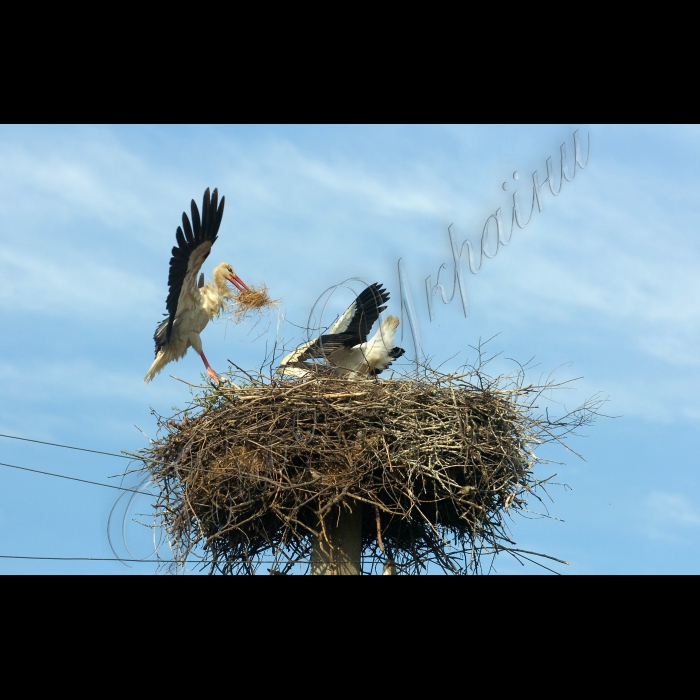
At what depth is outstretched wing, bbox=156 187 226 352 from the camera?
7516 mm

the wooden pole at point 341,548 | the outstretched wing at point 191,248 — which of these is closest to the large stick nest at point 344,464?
the wooden pole at point 341,548

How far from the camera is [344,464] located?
568cm

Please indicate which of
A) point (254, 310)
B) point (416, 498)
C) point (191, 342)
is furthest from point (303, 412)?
point (191, 342)

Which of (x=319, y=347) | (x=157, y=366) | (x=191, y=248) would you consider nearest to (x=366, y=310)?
(x=319, y=347)

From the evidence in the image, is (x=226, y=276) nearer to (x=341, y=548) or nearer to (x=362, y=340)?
(x=362, y=340)

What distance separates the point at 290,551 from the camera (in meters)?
6.28

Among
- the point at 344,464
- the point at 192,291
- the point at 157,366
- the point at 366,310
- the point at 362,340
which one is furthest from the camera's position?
the point at 157,366

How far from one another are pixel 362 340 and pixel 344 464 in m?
1.84

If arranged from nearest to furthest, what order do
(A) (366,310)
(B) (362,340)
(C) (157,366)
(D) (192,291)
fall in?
(B) (362,340)
(A) (366,310)
(D) (192,291)
(C) (157,366)

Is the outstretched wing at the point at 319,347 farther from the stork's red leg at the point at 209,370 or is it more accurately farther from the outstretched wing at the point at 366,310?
the stork's red leg at the point at 209,370

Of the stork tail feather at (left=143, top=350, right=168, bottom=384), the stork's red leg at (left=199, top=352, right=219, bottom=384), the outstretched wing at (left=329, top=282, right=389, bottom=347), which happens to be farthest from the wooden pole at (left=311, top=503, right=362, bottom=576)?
the stork tail feather at (left=143, top=350, right=168, bottom=384)

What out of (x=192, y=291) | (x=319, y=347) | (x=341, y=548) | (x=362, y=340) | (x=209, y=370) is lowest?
(x=341, y=548)

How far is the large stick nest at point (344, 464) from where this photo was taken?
5.67 m
